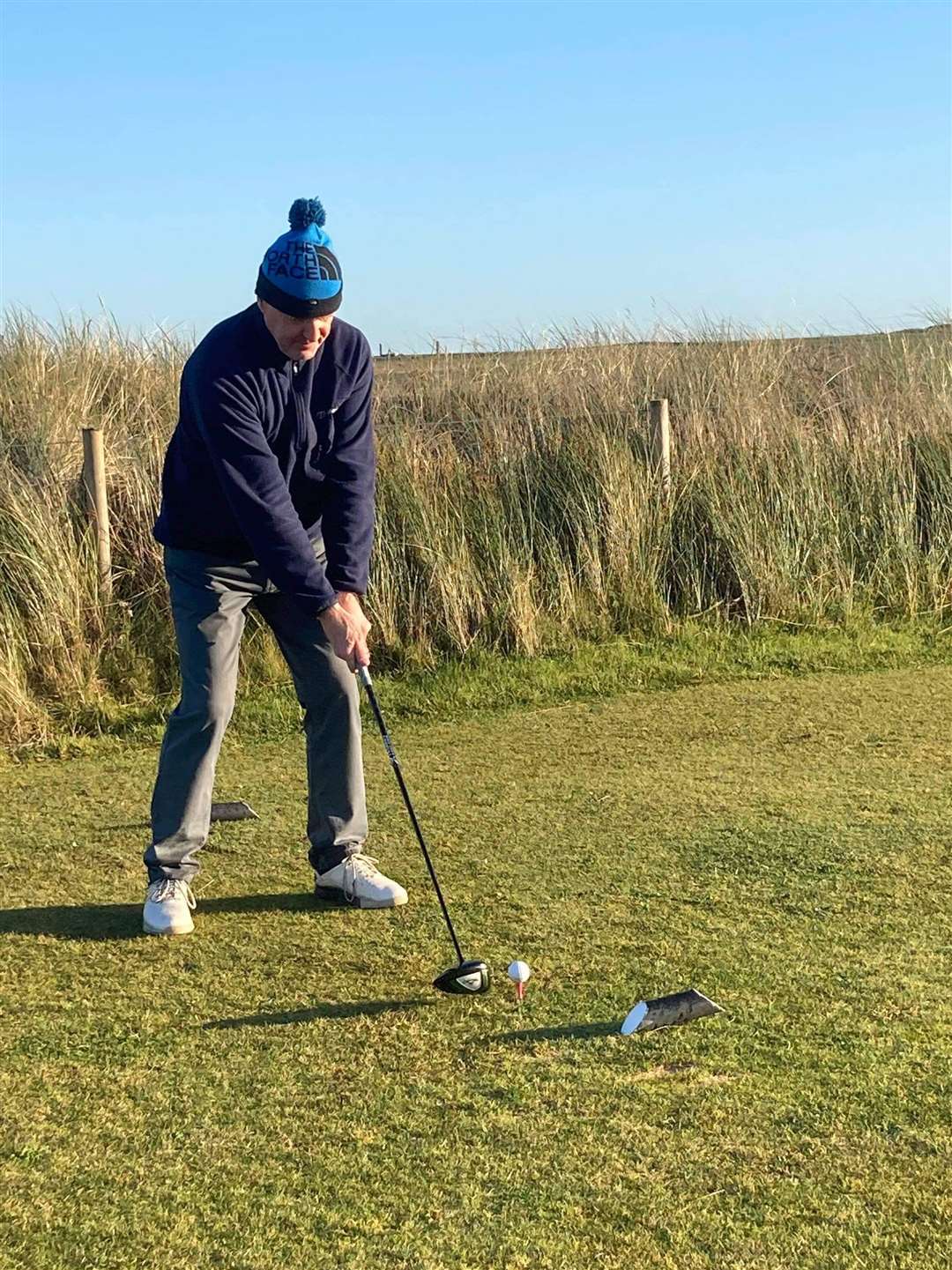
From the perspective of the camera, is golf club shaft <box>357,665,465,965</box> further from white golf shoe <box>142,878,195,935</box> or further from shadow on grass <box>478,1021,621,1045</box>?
white golf shoe <box>142,878,195,935</box>

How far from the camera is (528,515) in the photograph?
954 cm

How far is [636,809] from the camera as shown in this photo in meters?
5.57

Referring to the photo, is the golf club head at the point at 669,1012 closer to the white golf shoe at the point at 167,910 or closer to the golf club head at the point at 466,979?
the golf club head at the point at 466,979

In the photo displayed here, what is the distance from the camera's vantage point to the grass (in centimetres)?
268

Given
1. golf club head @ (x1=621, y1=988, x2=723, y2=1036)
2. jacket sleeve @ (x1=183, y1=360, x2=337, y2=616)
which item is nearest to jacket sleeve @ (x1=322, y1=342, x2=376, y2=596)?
jacket sleeve @ (x1=183, y1=360, x2=337, y2=616)

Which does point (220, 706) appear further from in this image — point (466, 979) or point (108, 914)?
point (466, 979)

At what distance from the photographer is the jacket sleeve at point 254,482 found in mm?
4129

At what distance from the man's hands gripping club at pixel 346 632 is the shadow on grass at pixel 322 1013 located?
1085 millimetres

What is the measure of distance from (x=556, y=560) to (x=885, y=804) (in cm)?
407

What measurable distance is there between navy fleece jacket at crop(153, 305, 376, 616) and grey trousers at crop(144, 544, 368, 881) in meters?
0.13

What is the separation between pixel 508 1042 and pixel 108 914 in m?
1.72

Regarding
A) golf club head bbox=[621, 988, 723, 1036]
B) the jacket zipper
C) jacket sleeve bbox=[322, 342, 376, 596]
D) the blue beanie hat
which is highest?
the blue beanie hat

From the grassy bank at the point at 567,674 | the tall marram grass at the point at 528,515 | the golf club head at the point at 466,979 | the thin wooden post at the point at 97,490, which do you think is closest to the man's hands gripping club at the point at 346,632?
the golf club head at the point at 466,979

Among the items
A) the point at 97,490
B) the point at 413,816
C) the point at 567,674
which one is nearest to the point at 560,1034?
the point at 413,816
